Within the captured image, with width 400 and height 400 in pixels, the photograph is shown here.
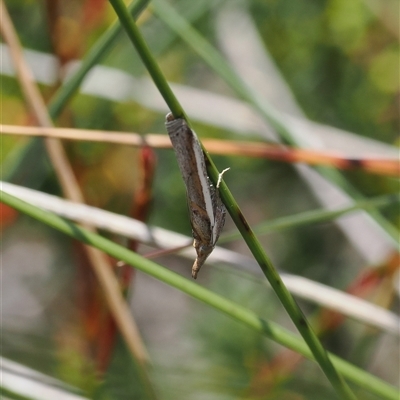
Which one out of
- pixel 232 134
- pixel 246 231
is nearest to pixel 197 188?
pixel 246 231

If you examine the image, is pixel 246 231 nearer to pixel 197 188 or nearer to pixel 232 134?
pixel 197 188

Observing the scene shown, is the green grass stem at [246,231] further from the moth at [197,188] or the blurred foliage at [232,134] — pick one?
the blurred foliage at [232,134]

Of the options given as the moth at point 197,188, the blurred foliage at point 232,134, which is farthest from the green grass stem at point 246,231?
the blurred foliage at point 232,134

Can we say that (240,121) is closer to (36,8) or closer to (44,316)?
(36,8)

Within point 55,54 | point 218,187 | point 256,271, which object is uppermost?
point 55,54

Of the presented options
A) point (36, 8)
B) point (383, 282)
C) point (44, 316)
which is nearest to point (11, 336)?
point (383, 282)

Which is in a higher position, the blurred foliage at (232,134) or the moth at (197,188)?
the blurred foliage at (232,134)
